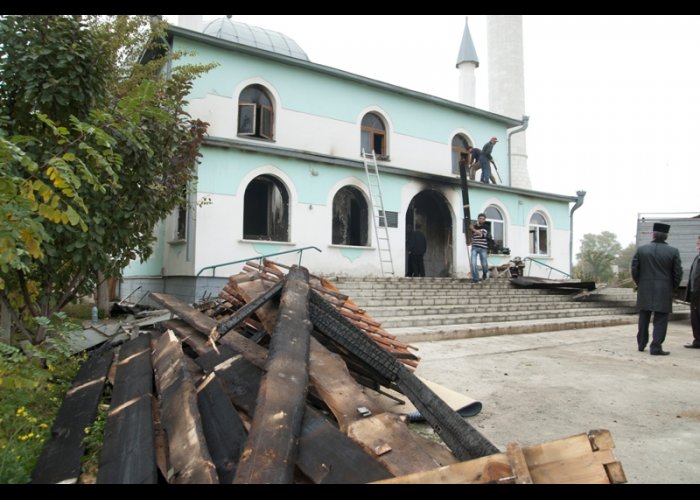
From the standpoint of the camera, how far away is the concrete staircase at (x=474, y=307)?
8242mm

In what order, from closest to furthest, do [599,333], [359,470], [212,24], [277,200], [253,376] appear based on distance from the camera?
[359,470], [253,376], [599,333], [277,200], [212,24]

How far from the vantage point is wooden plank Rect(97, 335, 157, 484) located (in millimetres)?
2215

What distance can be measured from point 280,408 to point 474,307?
8.38 metres

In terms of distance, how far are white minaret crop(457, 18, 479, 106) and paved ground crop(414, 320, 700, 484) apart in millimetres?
23370

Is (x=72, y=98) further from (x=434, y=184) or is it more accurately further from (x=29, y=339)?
(x=434, y=184)

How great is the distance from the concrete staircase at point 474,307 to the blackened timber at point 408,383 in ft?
11.1

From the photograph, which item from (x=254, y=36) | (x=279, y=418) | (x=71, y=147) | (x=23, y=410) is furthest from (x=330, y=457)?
(x=254, y=36)

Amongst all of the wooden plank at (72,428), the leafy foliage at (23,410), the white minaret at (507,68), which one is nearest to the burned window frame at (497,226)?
the white minaret at (507,68)

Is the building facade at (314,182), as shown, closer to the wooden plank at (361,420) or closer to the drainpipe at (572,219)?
the drainpipe at (572,219)

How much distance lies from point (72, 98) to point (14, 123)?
0.55 metres

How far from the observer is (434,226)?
54.4 feet

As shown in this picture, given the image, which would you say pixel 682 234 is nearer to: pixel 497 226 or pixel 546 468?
pixel 497 226

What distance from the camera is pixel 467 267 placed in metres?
15.5
